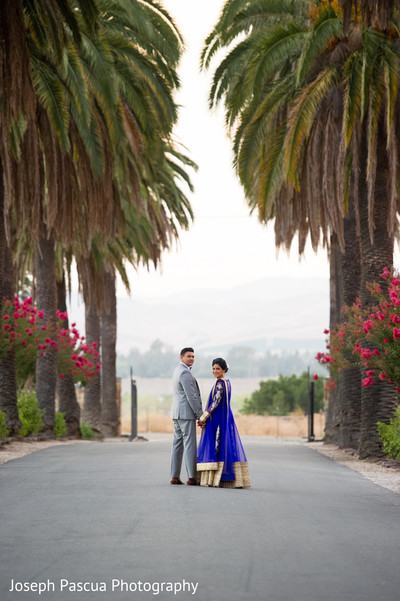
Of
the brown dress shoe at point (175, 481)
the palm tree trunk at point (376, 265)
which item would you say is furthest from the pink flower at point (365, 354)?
the brown dress shoe at point (175, 481)

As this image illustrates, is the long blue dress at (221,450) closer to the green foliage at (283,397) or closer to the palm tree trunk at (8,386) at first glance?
the palm tree trunk at (8,386)

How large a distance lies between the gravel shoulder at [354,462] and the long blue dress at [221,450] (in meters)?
2.10

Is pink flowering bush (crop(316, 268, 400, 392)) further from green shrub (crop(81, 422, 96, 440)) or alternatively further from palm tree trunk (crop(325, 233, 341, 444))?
green shrub (crop(81, 422, 96, 440))

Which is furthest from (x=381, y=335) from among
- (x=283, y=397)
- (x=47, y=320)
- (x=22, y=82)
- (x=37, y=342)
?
(x=283, y=397)

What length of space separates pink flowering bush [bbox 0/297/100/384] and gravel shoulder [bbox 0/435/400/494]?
2351mm

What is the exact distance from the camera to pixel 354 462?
1833 centimetres

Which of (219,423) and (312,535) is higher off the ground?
(219,423)

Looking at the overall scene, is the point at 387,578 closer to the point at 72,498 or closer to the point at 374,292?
the point at 72,498

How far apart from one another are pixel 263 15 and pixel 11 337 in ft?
29.7

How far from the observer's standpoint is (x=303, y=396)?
58219mm

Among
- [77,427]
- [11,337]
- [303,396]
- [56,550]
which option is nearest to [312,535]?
[56,550]

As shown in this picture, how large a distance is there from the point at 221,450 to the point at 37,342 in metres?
12.8

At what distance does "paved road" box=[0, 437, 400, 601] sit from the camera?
624 cm

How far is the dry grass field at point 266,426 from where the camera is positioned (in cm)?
4466
